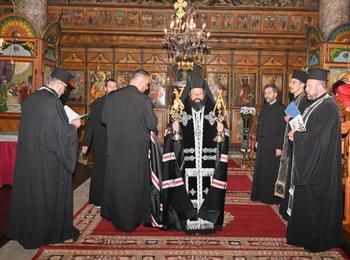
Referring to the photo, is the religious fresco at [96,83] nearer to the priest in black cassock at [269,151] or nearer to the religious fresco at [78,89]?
the religious fresco at [78,89]

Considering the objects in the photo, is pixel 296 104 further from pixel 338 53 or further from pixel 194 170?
pixel 338 53

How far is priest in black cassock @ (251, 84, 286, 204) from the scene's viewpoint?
23.9ft

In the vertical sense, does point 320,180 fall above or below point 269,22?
below

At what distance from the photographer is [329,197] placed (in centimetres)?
471

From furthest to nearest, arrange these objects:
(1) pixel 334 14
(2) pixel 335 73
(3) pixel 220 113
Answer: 1. (1) pixel 334 14
2. (2) pixel 335 73
3. (3) pixel 220 113

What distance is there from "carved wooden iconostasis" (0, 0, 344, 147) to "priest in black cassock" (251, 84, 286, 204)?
26.1 ft

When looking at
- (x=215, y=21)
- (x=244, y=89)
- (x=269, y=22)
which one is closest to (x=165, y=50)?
(x=215, y=21)

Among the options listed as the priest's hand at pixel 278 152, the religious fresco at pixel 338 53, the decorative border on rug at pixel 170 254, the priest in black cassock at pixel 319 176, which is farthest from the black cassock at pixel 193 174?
the religious fresco at pixel 338 53

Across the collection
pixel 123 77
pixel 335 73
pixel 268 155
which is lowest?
pixel 268 155

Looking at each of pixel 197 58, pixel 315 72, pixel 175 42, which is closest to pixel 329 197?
pixel 315 72

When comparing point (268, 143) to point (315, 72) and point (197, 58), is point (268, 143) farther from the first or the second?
point (197, 58)

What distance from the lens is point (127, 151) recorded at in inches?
215

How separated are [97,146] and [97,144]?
36mm

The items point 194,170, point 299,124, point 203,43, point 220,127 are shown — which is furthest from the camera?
point 203,43
